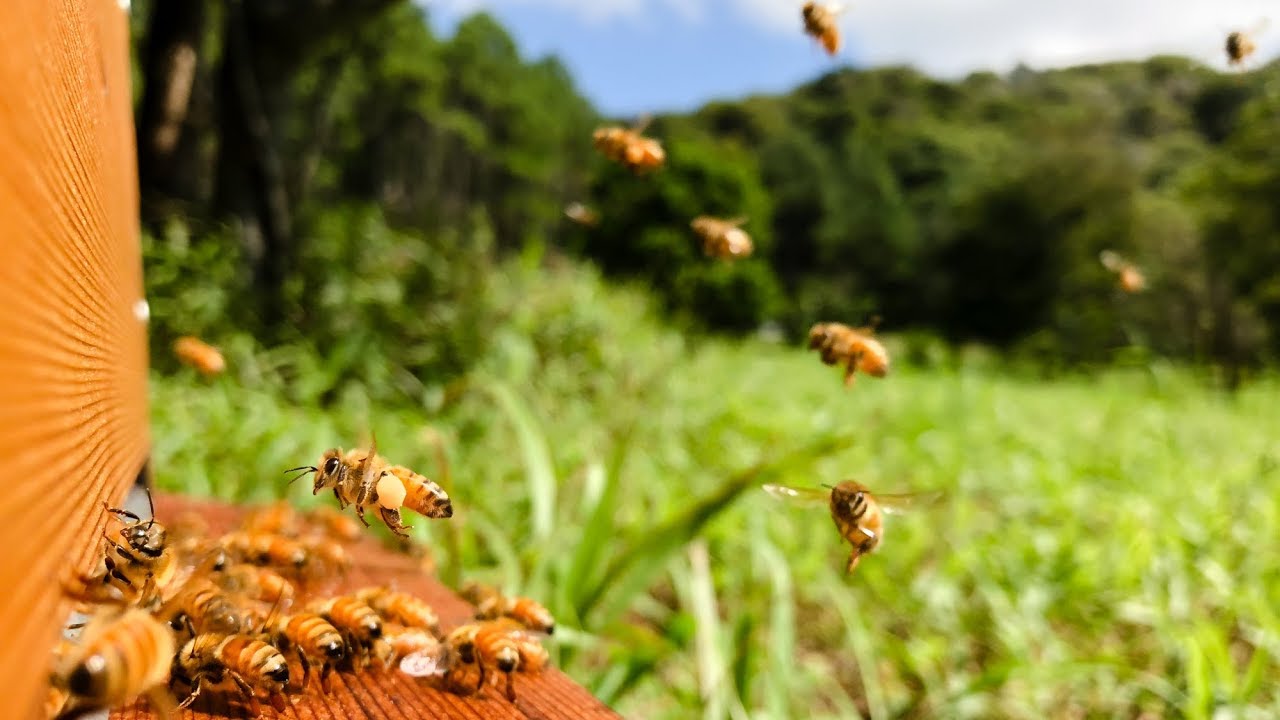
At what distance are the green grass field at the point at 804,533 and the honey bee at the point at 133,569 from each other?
1.27 metres

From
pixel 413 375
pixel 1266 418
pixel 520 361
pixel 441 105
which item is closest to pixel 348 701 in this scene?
pixel 520 361

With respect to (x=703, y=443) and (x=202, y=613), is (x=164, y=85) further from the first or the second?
(x=202, y=613)

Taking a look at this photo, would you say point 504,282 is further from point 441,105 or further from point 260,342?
point 441,105

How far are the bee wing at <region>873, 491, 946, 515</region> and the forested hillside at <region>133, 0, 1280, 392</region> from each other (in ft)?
3.92

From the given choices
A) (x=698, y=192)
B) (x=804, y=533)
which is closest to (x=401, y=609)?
(x=804, y=533)

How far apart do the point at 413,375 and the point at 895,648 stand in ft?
14.0

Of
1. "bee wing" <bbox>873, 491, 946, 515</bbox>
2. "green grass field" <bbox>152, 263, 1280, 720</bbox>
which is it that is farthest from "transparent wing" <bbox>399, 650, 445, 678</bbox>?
"green grass field" <bbox>152, 263, 1280, 720</bbox>

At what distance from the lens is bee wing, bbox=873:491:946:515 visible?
1.28 m

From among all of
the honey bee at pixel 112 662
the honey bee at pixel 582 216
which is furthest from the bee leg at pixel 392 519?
the honey bee at pixel 582 216

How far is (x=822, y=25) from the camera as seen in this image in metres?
2.47

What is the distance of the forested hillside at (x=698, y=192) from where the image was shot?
22.2 ft

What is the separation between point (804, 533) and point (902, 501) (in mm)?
3107

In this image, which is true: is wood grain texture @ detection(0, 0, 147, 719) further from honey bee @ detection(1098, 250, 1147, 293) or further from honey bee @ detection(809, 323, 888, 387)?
honey bee @ detection(1098, 250, 1147, 293)

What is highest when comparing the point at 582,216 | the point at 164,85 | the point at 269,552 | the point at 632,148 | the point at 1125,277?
the point at 164,85
